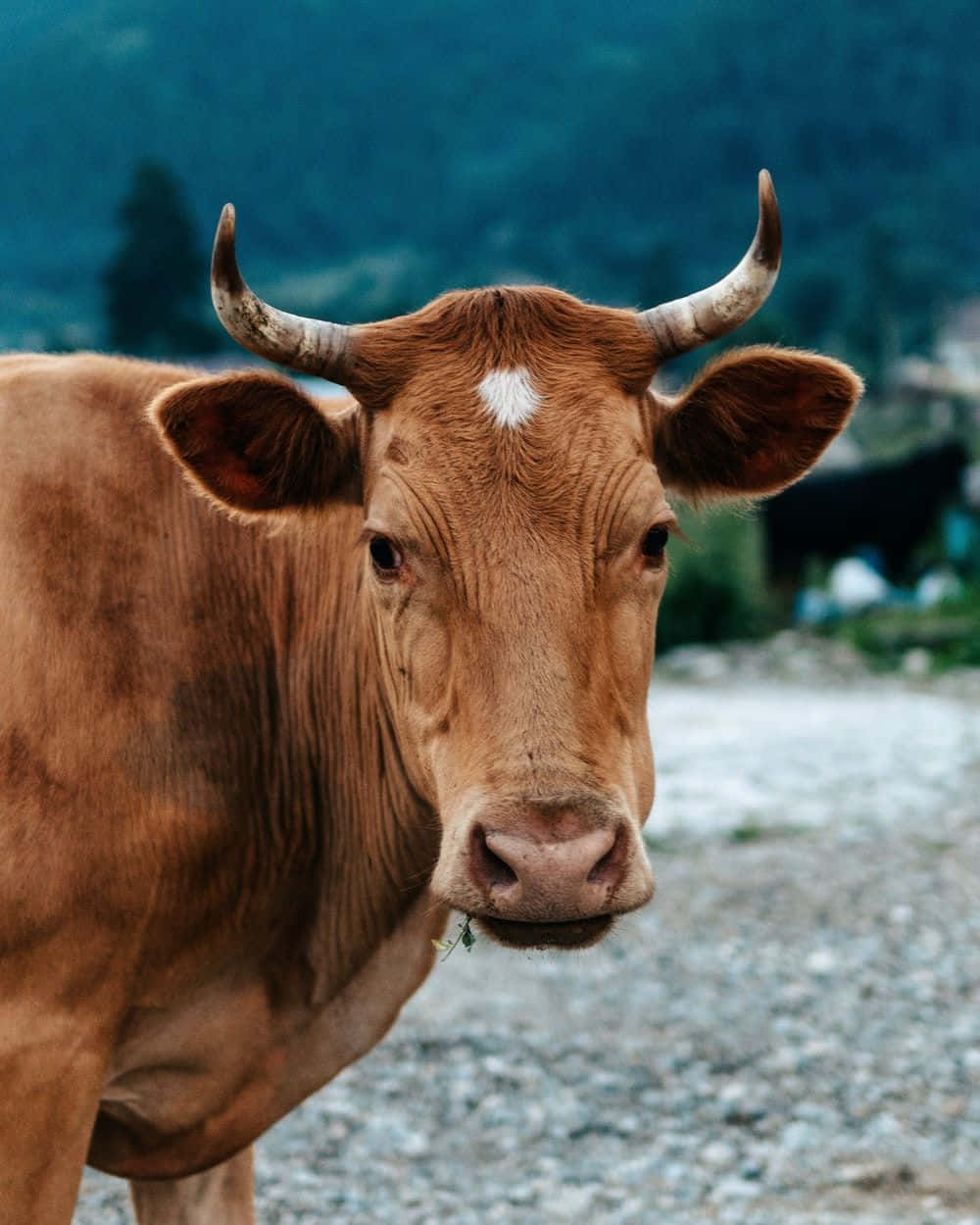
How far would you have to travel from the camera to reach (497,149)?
562ft

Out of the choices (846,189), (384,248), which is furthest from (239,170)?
(846,189)

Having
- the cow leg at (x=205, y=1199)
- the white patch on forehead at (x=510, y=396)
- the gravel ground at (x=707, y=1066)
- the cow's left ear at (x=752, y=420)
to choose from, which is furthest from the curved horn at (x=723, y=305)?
the cow leg at (x=205, y=1199)

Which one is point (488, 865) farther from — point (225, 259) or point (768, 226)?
point (768, 226)

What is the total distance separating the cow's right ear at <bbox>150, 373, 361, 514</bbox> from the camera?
12.2 feet

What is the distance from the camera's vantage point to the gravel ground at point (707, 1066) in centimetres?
568

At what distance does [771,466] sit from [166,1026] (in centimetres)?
208

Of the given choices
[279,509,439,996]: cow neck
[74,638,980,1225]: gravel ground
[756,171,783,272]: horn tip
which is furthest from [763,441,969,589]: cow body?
[756,171,783,272]: horn tip

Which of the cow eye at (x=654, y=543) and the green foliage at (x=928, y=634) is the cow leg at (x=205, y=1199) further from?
the green foliage at (x=928, y=634)

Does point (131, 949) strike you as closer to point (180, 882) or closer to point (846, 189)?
point (180, 882)

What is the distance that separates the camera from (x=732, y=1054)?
6.87 meters

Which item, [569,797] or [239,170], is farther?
[239,170]

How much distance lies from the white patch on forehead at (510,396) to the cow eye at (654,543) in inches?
15.3

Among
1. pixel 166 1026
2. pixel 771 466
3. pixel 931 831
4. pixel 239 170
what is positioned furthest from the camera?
pixel 239 170

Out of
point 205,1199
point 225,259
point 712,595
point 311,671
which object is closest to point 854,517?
point 712,595
